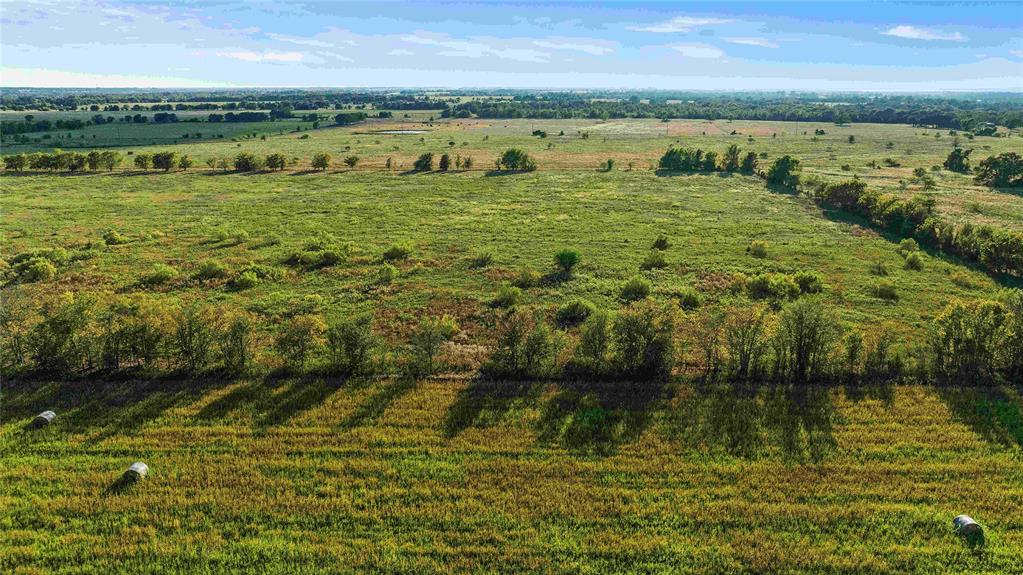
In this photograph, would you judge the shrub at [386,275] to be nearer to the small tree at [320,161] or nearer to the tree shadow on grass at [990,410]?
the tree shadow on grass at [990,410]

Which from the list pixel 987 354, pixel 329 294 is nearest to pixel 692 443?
pixel 987 354

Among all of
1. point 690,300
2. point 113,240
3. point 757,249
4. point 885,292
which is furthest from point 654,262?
point 113,240

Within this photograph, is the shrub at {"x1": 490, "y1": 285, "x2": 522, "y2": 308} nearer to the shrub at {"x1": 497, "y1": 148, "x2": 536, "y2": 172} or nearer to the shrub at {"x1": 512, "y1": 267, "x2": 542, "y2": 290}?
the shrub at {"x1": 512, "y1": 267, "x2": 542, "y2": 290}

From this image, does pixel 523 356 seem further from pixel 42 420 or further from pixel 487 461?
pixel 42 420

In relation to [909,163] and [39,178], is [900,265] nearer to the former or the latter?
[909,163]

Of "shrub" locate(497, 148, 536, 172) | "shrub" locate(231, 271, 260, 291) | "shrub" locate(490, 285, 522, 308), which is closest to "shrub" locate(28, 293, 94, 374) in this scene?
"shrub" locate(231, 271, 260, 291)

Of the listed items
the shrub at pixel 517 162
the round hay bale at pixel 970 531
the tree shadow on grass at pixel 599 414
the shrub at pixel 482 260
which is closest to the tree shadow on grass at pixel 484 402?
the tree shadow on grass at pixel 599 414

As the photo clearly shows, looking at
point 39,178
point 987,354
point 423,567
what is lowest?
point 423,567
